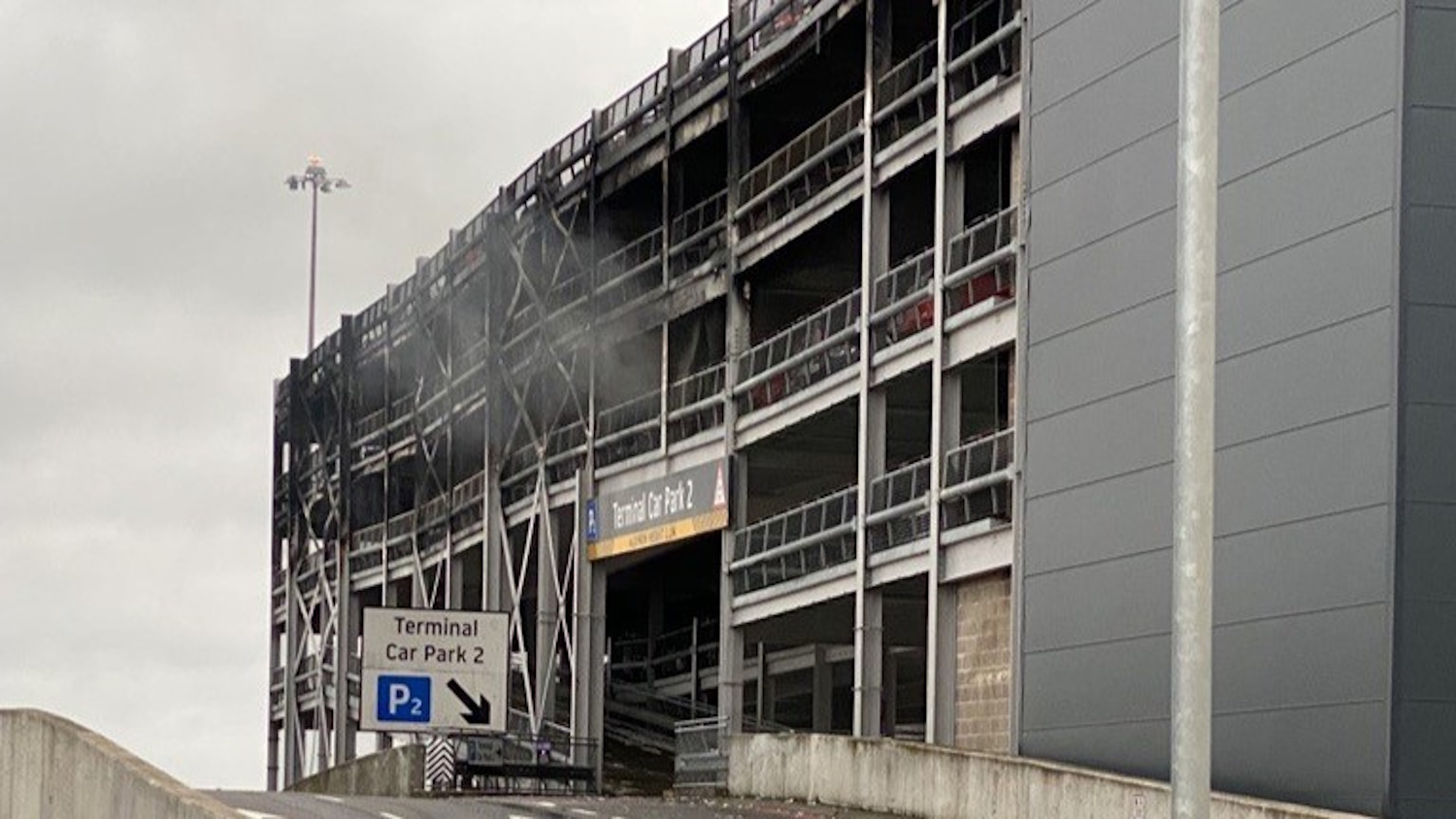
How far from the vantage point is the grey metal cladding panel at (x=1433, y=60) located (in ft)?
109

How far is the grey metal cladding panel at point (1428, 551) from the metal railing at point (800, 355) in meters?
19.7

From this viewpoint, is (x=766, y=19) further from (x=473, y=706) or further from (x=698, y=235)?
(x=473, y=706)

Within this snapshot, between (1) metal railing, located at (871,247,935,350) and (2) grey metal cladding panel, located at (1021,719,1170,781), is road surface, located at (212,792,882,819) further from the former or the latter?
(1) metal railing, located at (871,247,935,350)

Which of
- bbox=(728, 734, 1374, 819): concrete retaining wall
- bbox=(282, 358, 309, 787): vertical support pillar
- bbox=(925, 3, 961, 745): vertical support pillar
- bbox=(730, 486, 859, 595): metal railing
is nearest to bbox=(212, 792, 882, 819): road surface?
bbox=(728, 734, 1374, 819): concrete retaining wall

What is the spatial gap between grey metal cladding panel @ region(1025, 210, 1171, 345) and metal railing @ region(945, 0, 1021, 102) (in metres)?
4.16

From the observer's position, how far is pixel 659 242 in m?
64.6

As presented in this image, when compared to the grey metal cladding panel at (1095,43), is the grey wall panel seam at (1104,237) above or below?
below

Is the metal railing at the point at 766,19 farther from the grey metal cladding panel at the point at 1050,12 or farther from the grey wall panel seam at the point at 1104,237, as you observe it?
the grey wall panel seam at the point at 1104,237

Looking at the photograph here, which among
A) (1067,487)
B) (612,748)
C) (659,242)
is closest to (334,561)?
(612,748)

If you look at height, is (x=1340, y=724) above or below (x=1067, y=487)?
below

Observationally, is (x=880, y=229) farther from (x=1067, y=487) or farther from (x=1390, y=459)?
(x=1390, y=459)

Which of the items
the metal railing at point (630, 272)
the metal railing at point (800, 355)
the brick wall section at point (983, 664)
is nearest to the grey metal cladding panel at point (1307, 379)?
the brick wall section at point (983, 664)

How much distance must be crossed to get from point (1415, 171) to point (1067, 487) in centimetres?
1001

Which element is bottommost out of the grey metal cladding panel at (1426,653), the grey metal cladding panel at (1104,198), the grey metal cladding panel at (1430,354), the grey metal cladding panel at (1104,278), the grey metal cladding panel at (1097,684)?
the grey metal cladding panel at (1097,684)
